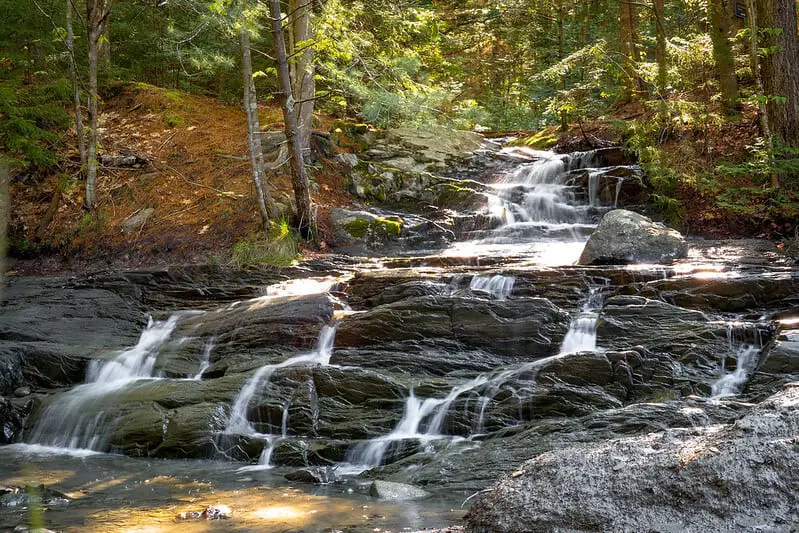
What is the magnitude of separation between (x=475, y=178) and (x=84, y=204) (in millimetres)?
8613

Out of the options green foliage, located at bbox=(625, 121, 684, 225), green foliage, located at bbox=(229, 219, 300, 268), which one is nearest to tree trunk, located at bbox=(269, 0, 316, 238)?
green foliage, located at bbox=(229, 219, 300, 268)

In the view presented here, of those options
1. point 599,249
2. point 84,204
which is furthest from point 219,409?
point 84,204

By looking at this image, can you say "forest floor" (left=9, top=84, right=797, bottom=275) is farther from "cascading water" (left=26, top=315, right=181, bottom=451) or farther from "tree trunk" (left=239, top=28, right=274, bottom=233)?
"cascading water" (left=26, top=315, right=181, bottom=451)

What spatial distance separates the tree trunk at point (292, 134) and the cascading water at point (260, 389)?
15.4 feet

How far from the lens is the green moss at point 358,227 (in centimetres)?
1345

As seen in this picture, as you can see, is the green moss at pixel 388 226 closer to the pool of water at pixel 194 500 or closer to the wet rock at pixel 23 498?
the pool of water at pixel 194 500

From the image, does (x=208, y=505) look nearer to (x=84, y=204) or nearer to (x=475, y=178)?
(x=84, y=204)

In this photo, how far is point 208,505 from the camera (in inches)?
191

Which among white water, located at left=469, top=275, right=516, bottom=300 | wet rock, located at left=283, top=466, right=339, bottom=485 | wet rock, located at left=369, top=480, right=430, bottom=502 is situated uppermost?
white water, located at left=469, top=275, right=516, bottom=300

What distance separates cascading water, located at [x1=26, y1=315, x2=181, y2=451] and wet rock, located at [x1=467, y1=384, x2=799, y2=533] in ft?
18.2

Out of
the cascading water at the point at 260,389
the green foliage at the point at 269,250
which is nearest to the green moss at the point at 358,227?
the green foliage at the point at 269,250

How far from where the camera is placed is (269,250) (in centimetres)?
1173

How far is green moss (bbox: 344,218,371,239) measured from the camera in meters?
13.4

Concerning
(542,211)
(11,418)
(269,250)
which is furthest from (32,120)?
(542,211)
